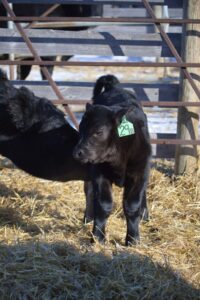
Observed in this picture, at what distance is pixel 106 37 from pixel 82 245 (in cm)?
272

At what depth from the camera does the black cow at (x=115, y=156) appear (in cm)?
459

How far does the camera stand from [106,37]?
21.6 feet

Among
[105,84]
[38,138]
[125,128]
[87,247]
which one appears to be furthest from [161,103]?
[87,247]

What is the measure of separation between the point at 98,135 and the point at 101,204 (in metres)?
0.57

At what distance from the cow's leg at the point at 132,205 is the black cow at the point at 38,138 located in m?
0.45

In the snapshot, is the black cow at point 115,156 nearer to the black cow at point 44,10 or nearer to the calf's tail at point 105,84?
the calf's tail at point 105,84

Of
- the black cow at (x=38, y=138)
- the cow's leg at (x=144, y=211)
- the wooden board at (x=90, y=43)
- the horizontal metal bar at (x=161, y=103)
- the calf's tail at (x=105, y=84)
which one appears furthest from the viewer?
the wooden board at (x=90, y=43)

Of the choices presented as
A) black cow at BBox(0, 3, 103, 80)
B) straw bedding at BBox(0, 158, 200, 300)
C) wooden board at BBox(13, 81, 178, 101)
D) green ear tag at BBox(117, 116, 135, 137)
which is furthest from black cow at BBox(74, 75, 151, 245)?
black cow at BBox(0, 3, 103, 80)

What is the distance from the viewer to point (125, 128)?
4.66 meters

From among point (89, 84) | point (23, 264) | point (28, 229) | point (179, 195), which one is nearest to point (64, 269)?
point (23, 264)

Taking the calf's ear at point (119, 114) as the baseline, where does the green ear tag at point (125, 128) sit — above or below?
below

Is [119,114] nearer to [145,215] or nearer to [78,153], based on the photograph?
[78,153]

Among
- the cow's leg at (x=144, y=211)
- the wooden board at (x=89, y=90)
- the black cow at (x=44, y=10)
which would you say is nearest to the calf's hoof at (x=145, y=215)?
the cow's leg at (x=144, y=211)

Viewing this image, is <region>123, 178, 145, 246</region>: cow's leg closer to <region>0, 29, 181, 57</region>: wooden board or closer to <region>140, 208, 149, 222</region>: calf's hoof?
<region>140, 208, 149, 222</region>: calf's hoof
